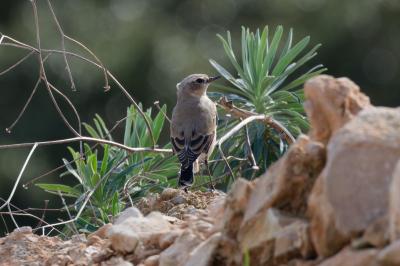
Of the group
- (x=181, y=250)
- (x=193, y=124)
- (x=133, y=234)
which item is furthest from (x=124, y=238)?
(x=193, y=124)

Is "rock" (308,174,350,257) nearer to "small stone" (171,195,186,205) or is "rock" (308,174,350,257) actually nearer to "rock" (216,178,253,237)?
"rock" (216,178,253,237)

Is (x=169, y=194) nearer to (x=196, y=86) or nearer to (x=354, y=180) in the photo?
(x=354, y=180)

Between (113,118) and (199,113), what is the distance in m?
16.1

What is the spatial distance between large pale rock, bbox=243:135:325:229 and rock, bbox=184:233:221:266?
15cm

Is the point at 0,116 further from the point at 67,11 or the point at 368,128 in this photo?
the point at 368,128

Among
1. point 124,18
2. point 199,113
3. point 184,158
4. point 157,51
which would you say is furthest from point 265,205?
point 124,18

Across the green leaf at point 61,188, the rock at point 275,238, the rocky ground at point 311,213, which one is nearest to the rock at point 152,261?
the rocky ground at point 311,213

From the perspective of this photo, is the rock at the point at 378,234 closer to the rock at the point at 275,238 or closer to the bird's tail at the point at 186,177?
the rock at the point at 275,238

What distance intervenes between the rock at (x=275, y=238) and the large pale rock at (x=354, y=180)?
0.24 feet

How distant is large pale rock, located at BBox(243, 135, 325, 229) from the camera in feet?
14.4

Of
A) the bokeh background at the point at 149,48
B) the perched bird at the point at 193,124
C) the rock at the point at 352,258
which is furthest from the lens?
the bokeh background at the point at 149,48

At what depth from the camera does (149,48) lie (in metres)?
26.8

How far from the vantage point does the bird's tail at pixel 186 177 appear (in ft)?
23.5

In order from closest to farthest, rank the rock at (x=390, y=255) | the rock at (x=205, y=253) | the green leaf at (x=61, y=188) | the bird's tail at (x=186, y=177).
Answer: the rock at (x=390, y=255), the rock at (x=205, y=253), the green leaf at (x=61, y=188), the bird's tail at (x=186, y=177)
